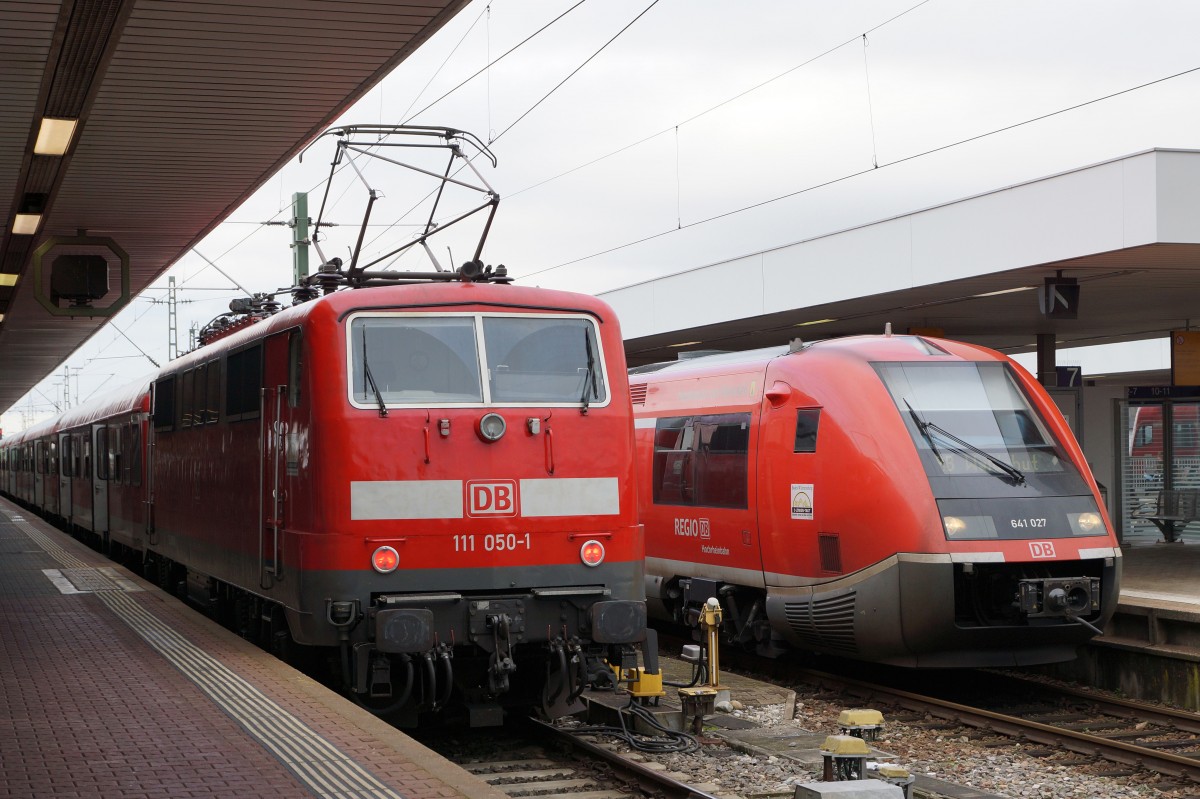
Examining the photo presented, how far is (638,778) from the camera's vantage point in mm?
8656

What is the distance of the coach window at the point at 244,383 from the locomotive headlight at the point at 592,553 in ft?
10.1

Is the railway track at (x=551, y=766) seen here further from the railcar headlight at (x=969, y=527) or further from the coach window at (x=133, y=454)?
the coach window at (x=133, y=454)

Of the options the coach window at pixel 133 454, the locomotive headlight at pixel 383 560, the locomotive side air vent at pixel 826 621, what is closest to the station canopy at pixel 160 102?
the coach window at pixel 133 454

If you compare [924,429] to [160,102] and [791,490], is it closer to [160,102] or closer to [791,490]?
[791,490]

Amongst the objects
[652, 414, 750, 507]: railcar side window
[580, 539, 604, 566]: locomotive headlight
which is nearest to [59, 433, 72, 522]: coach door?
[652, 414, 750, 507]: railcar side window

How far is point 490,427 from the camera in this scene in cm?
953

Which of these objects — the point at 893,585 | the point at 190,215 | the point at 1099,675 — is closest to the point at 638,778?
the point at 893,585

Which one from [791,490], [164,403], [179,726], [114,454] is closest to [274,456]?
[179,726]

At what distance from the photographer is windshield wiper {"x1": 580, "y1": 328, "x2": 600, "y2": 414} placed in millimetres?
9906

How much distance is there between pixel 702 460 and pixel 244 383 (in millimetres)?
4786

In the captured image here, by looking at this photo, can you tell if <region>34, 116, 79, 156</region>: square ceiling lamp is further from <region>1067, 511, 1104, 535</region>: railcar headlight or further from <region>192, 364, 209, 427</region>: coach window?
<region>1067, 511, 1104, 535</region>: railcar headlight

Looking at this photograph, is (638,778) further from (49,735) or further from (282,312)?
(282,312)

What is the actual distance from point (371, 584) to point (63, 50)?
4.36 metres

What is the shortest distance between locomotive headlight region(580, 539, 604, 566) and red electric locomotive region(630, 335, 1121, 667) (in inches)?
108
